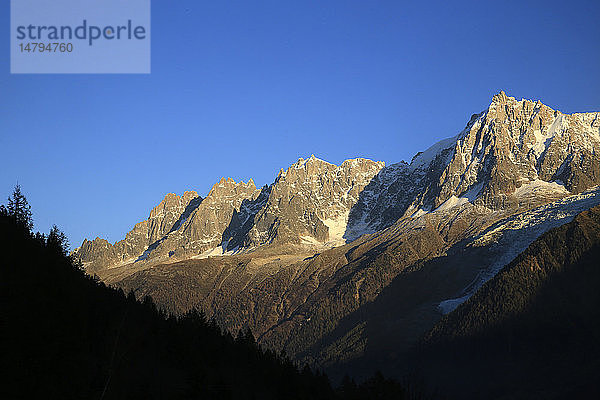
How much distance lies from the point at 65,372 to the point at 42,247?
42.0 metres

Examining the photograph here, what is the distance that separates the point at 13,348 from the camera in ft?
148

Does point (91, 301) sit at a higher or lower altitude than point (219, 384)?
higher

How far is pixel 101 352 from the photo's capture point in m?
56.0

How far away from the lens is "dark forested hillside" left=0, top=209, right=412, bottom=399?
4284cm

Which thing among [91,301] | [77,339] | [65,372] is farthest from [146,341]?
Answer: [65,372]

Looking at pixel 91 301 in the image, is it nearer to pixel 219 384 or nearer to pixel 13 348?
pixel 219 384

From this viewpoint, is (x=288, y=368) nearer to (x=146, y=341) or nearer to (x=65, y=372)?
(x=146, y=341)

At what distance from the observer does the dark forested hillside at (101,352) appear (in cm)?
4284

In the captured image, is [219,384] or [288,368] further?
[288,368]

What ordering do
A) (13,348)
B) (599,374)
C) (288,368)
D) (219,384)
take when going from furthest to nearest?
(599,374), (288,368), (219,384), (13,348)

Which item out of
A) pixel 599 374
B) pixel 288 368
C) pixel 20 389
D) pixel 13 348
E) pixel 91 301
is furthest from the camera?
pixel 599 374

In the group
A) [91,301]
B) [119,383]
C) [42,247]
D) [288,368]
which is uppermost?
[42,247]

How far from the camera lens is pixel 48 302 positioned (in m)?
53.7

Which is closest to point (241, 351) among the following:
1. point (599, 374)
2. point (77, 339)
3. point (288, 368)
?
point (288, 368)
